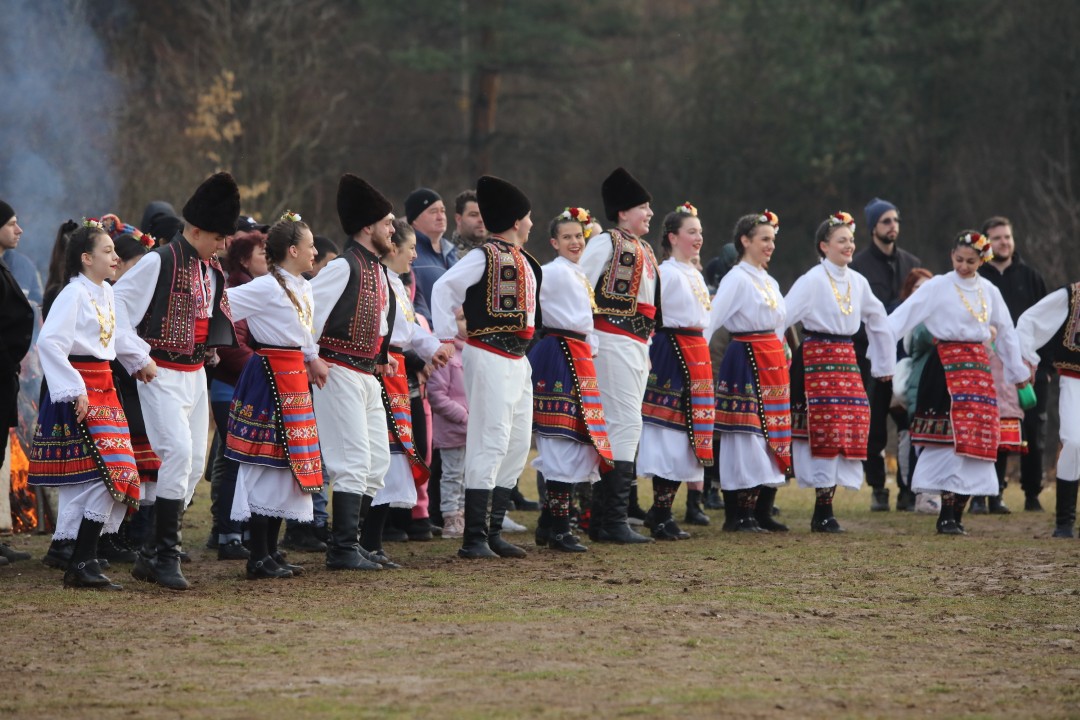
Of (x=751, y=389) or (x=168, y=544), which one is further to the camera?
(x=751, y=389)

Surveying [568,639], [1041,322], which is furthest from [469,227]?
[568,639]

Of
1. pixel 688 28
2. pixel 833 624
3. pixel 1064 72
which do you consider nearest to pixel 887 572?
pixel 833 624

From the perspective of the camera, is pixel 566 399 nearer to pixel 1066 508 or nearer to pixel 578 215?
pixel 578 215

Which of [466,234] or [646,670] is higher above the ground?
[466,234]

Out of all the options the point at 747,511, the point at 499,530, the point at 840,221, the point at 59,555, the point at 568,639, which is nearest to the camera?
the point at 568,639

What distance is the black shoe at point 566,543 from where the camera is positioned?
8.81 meters

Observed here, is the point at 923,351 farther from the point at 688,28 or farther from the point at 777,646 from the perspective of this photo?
the point at 688,28

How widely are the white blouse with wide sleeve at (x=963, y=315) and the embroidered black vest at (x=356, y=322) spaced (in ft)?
12.7

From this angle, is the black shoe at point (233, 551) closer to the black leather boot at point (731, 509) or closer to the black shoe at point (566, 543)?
the black shoe at point (566, 543)

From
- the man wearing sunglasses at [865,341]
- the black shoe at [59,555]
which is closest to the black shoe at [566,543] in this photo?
the black shoe at [59,555]

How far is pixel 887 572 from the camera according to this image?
796 cm

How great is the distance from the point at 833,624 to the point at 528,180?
27.9 meters

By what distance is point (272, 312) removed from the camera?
7.45m

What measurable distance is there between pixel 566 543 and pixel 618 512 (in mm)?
557
